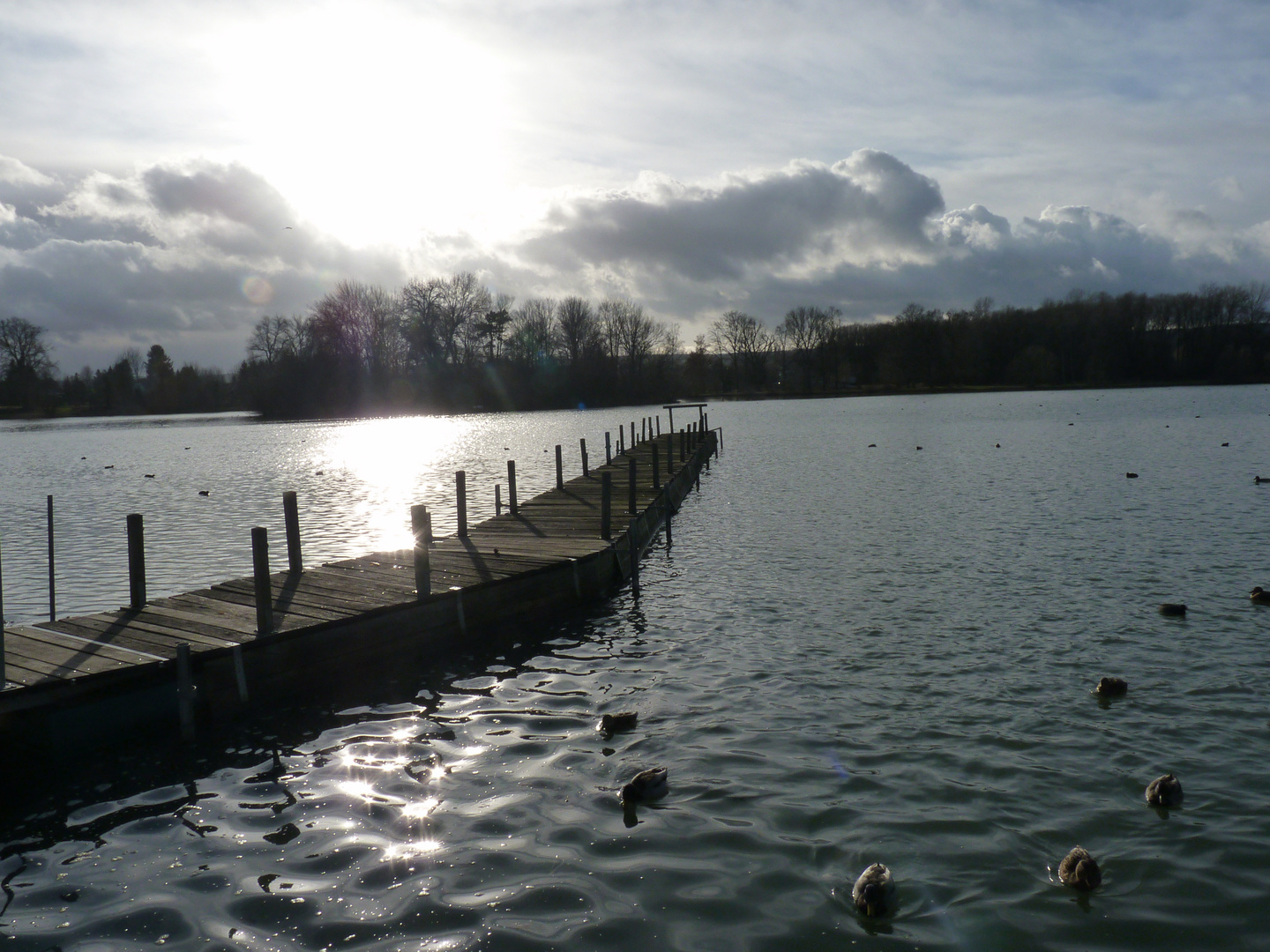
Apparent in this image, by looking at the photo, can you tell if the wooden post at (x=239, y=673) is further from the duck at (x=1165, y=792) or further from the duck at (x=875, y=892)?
the duck at (x=1165, y=792)

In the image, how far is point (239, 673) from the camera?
332 inches

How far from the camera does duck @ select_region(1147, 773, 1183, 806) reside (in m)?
6.14

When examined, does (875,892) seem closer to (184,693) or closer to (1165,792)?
(1165,792)

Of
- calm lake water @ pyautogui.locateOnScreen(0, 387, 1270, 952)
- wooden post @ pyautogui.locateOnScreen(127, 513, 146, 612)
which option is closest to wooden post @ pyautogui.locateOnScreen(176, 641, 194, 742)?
calm lake water @ pyautogui.locateOnScreen(0, 387, 1270, 952)

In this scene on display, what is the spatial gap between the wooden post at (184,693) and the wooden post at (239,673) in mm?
475

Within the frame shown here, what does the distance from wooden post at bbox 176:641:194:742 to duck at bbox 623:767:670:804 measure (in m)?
4.13

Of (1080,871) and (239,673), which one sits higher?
(239,673)

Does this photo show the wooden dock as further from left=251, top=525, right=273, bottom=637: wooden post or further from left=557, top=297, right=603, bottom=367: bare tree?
left=557, top=297, right=603, bottom=367: bare tree

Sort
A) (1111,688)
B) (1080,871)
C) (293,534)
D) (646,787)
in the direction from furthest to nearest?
(293,534)
(1111,688)
(646,787)
(1080,871)

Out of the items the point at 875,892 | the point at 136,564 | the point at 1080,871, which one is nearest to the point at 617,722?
the point at 875,892

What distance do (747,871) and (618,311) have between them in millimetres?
114768

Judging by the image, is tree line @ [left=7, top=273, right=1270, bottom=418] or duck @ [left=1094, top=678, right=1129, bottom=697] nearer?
duck @ [left=1094, top=678, right=1129, bottom=697]

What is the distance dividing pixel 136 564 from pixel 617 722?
5984 millimetres

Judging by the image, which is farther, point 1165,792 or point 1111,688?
point 1111,688
